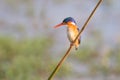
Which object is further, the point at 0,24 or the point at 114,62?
the point at 0,24

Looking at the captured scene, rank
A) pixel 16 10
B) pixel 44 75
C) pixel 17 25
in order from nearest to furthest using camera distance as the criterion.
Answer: pixel 44 75 → pixel 17 25 → pixel 16 10

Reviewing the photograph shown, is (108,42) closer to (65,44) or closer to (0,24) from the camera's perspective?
(65,44)

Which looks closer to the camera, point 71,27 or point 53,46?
point 71,27

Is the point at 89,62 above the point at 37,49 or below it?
below

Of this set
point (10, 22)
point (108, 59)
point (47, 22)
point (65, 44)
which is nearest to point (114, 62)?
point (108, 59)

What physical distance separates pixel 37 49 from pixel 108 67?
26.4 inches

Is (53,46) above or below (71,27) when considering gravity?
below

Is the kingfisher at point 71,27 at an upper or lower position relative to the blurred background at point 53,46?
upper

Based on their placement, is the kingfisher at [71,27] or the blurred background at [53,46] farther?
the blurred background at [53,46]

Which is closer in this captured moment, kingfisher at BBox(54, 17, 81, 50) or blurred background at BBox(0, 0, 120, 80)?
kingfisher at BBox(54, 17, 81, 50)

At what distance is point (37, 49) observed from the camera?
464 cm

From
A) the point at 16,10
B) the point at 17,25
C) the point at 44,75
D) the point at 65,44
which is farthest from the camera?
the point at 16,10

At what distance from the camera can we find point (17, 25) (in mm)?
5266

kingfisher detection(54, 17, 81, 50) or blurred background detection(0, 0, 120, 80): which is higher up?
kingfisher detection(54, 17, 81, 50)
